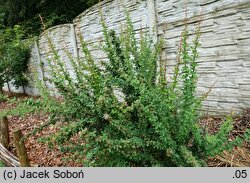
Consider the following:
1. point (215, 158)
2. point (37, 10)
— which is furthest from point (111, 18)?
point (37, 10)

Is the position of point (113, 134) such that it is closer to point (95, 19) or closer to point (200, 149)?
point (200, 149)

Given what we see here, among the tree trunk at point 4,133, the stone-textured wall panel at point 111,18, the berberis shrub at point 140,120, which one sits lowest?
the tree trunk at point 4,133

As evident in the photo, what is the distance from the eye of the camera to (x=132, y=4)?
4.62 meters

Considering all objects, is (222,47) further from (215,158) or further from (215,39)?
(215,158)

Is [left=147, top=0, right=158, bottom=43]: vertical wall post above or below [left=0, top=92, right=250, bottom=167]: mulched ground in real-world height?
above

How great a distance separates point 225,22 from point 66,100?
6.44 feet

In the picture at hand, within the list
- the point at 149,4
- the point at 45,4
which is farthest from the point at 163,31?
the point at 45,4

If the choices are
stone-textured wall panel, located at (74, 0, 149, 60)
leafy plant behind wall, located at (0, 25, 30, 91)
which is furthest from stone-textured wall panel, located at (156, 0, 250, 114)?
leafy plant behind wall, located at (0, 25, 30, 91)

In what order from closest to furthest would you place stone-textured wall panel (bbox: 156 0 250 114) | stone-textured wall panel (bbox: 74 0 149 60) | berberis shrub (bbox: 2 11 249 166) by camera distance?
berberis shrub (bbox: 2 11 249 166) → stone-textured wall panel (bbox: 156 0 250 114) → stone-textured wall panel (bbox: 74 0 149 60)

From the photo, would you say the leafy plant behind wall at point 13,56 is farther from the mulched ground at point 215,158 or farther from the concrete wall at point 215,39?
the concrete wall at point 215,39

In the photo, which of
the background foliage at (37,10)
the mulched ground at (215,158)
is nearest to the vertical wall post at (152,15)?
the mulched ground at (215,158)

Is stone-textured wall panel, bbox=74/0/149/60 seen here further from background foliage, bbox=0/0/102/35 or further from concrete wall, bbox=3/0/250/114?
background foliage, bbox=0/0/102/35

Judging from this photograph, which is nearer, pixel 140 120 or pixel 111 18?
pixel 140 120

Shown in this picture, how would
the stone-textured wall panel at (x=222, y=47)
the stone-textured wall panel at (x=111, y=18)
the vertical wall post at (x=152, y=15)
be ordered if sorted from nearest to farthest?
the stone-textured wall panel at (x=222, y=47)
the vertical wall post at (x=152, y=15)
the stone-textured wall panel at (x=111, y=18)
